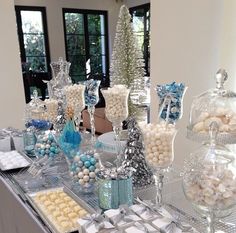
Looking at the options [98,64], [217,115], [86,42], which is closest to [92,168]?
[217,115]

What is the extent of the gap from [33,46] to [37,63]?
1.20ft

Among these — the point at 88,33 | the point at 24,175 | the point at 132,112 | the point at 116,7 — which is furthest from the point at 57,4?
the point at 24,175

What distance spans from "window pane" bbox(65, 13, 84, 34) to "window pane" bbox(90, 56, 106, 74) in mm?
708

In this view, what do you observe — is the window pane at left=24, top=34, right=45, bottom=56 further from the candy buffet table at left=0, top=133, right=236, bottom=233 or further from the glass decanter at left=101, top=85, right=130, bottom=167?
the glass decanter at left=101, top=85, right=130, bottom=167

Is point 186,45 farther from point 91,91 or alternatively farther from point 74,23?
point 74,23

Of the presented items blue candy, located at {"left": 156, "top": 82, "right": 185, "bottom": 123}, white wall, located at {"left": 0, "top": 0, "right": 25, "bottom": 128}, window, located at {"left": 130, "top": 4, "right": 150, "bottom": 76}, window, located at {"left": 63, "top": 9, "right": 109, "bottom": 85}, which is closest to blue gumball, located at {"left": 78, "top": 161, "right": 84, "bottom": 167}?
blue candy, located at {"left": 156, "top": 82, "right": 185, "bottom": 123}

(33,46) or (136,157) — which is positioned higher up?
(33,46)

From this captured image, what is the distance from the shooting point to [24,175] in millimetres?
1392

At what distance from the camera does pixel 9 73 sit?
3182 millimetres

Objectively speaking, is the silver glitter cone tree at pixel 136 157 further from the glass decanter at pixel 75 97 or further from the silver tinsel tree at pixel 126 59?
the silver tinsel tree at pixel 126 59

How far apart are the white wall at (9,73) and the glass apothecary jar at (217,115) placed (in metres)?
2.41

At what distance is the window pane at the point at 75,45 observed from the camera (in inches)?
259

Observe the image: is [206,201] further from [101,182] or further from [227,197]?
[101,182]

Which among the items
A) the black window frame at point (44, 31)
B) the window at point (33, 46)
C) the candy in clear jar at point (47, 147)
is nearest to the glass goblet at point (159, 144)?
the candy in clear jar at point (47, 147)
